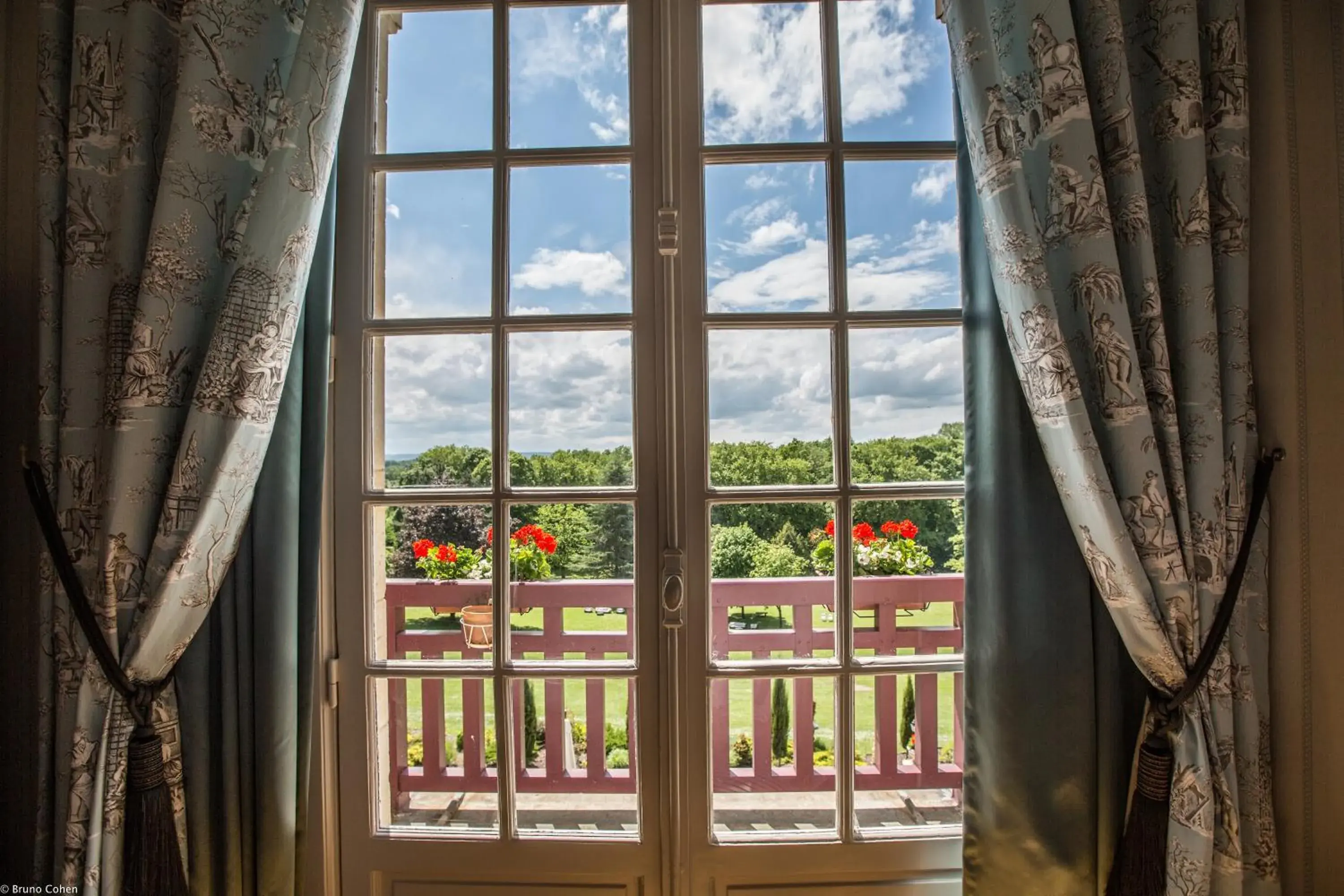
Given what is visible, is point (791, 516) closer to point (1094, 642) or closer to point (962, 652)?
point (962, 652)

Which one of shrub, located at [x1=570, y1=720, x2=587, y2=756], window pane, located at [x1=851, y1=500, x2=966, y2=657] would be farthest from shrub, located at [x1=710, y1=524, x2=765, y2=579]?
shrub, located at [x1=570, y1=720, x2=587, y2=756]

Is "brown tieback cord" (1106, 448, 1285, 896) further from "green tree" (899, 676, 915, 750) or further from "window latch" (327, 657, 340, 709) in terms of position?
"window latch" (327, 657, 340, 709)

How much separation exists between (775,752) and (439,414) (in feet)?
3.53

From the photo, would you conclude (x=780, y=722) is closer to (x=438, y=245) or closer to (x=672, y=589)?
(x=672, y=589)

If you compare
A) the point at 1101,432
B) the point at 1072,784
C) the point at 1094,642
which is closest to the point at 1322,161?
the point at 1101,432

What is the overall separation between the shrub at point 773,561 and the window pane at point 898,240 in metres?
0.56

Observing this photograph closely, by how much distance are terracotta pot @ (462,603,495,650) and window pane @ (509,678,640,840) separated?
120mm

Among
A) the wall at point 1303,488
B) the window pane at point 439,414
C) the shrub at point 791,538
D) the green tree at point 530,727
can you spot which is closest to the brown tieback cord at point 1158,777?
the wall at point 1303,488

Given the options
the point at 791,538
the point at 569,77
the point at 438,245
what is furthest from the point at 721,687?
the point at 569,77

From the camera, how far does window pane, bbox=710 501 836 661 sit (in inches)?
50.6

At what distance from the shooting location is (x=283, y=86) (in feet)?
3.65

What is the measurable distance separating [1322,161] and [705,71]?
1.25 m

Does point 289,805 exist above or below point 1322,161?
below

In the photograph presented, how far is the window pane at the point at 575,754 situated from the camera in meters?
1.29
